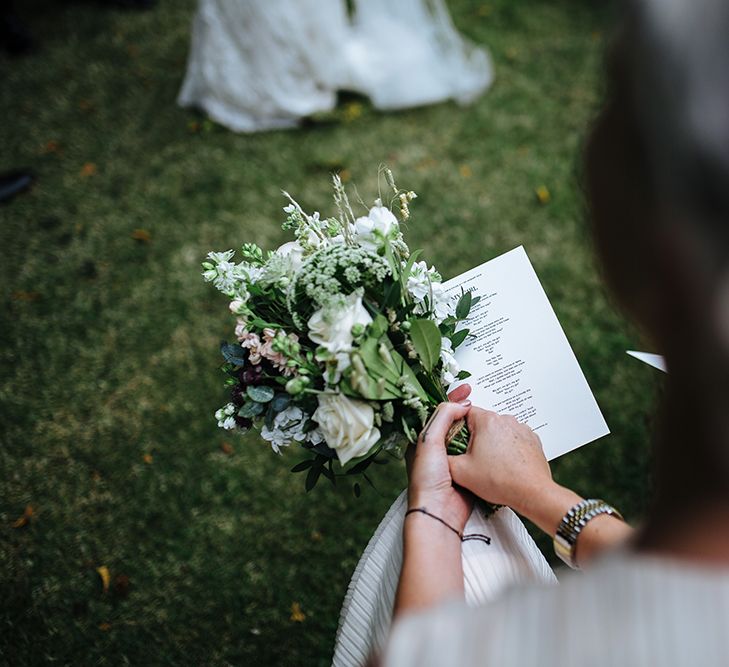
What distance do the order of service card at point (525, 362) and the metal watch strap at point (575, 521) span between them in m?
0.27

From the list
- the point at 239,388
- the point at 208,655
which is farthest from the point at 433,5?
the point at 208,655

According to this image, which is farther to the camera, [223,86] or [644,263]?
[223,86]

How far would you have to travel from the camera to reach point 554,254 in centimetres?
341

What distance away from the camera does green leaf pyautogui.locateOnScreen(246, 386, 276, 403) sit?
1340 millimetres

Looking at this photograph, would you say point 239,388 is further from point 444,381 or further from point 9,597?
point 9,597

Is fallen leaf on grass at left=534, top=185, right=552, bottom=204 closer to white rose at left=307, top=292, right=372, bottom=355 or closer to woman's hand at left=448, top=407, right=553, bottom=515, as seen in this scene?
woman's hand at left=448, top=407, right=553, bottom=515

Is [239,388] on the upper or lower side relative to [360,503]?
upper

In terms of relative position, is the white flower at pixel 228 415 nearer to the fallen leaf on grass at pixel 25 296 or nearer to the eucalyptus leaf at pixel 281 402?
the eucalyptus leaf at pixel 281 402

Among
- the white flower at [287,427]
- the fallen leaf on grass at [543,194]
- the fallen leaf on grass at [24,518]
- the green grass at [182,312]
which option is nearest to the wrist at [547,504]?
the white flower at [287,427]

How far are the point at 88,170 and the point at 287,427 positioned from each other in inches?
125

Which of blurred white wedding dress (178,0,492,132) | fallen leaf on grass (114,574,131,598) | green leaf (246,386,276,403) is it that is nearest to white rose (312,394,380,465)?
green leaf (246,386,276,403)

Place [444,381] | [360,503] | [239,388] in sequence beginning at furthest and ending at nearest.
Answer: [360,503] → [444,381] → [239,388]

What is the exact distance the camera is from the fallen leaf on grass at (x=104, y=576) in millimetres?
2497

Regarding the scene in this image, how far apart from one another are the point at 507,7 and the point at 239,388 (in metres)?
4.39
